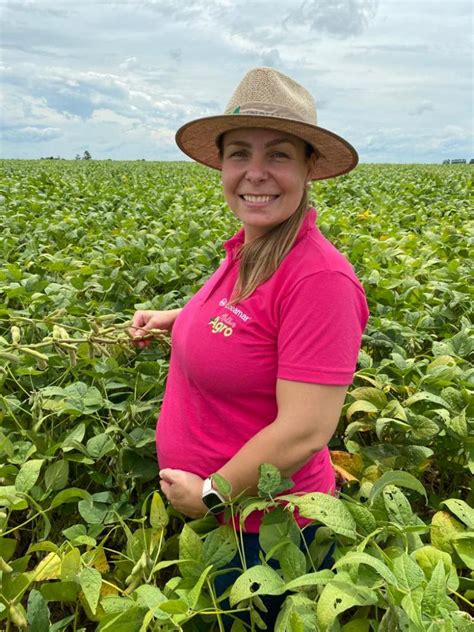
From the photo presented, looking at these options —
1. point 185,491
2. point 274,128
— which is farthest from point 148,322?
point 274,128

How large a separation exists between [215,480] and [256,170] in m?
0.80

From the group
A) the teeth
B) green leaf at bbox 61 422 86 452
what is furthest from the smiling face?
green leaf at bbox 61 422 86 452

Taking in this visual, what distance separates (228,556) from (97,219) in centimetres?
528

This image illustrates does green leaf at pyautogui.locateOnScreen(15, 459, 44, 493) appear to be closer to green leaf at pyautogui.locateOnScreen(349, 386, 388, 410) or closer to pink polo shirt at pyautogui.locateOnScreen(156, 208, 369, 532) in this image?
pink polo shirt at pyautogui.locateOnScreen(156, 208, 369, 532)

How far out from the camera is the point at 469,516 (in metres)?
1.30

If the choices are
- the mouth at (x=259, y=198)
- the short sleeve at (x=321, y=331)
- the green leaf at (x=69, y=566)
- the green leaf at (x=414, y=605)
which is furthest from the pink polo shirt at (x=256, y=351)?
the green leaf at (x=414, y=605)

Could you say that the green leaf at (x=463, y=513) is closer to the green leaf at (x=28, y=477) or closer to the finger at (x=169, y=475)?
the finger at (x=169, y=475)

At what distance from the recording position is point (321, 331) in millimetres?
1409

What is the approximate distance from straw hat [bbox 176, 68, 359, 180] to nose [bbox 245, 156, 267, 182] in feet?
0.30

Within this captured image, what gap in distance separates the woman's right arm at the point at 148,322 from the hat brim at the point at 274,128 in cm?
58

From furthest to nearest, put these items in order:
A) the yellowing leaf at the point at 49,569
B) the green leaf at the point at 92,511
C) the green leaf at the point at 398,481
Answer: the green leaf at the point at 92,511, the yellowing leaf at the point at 49,569, the green leaf at the point at 398,481

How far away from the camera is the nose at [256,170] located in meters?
1.61

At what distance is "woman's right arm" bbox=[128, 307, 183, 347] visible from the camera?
7.37 ft

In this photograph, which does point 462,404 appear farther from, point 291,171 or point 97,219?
point 97,219
